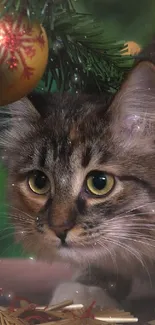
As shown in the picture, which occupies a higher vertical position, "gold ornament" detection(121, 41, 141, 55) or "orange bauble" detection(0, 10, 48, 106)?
"orange bauble" detection(0, 10, 48, 106)

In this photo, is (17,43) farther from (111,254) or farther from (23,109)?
(111,254)

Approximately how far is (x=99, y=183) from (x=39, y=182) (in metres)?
0.07

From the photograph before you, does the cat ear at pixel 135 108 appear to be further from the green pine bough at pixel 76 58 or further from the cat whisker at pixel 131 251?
the cat whisker at pixel 131 251

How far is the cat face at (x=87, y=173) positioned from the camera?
2.33 feet

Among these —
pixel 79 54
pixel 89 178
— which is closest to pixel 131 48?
pixel 79 54

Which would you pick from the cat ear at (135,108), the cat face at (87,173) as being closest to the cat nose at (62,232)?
the cat face at (87,173)

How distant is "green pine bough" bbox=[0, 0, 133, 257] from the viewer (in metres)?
0.69

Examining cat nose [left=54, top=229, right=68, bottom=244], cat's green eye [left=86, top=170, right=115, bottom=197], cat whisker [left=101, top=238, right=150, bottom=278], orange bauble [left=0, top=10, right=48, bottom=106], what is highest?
orange bauble [left=0, top=10, right=48, bottom=106]

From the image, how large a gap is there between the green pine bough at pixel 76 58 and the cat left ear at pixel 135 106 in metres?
0.02

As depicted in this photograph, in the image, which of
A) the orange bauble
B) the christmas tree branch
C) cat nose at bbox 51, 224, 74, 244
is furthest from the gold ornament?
cat nose at bbox 51, 224, 74, 244

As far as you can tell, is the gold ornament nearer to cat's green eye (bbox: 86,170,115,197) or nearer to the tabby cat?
the tabby cat

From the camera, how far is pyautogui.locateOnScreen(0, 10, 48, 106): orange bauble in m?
0.64

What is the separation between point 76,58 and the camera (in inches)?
28.4

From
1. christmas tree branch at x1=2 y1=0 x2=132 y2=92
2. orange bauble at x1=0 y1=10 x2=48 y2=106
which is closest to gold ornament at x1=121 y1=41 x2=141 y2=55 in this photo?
christmas tree branch at x1=2 y1=0 x2=132 y2=92
